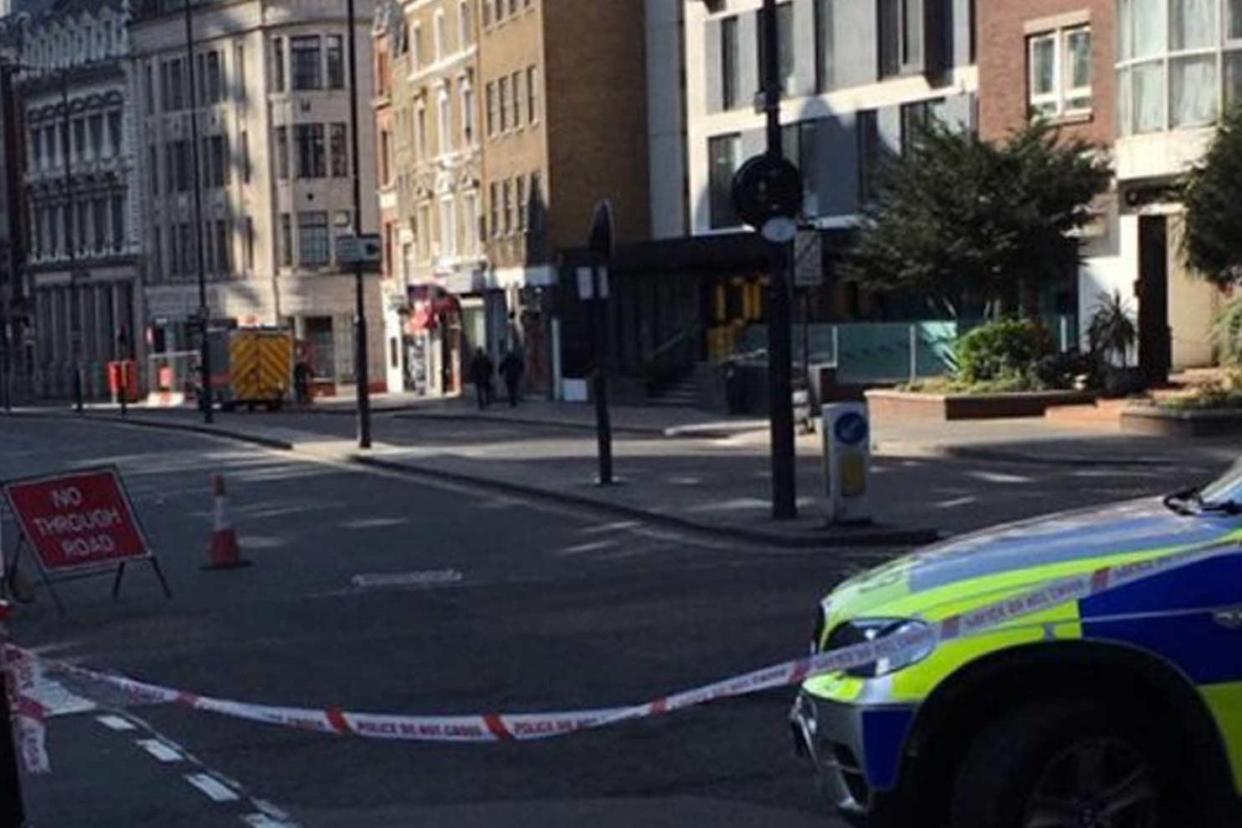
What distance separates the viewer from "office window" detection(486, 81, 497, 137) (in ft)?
227

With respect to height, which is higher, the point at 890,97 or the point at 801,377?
the point at 890,97

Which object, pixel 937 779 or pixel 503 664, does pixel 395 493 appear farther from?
pixel 937 779

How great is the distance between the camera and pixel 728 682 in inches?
382

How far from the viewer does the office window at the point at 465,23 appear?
71.4 metres

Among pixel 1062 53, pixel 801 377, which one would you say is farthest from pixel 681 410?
pixel 1062 53

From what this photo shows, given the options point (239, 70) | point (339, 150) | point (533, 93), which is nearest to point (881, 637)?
point (533, 93)

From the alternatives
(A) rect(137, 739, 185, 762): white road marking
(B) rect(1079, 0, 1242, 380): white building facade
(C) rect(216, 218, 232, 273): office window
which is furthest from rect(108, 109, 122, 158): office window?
(A) rect(137, 739, 185, 762): white road marking

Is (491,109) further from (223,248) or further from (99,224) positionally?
(99,224)

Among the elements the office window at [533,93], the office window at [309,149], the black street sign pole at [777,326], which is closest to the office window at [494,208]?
the office window at [533,93]

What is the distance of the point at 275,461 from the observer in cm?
3931

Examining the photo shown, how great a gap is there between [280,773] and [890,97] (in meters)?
42.1

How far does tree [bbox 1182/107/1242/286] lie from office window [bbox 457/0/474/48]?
40.6m

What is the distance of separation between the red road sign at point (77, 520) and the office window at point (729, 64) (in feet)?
133

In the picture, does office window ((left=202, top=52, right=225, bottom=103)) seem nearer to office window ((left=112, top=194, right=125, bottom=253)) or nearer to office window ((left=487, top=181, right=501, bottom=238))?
office window ((left=112, top=194, right=125, bottom=253))
